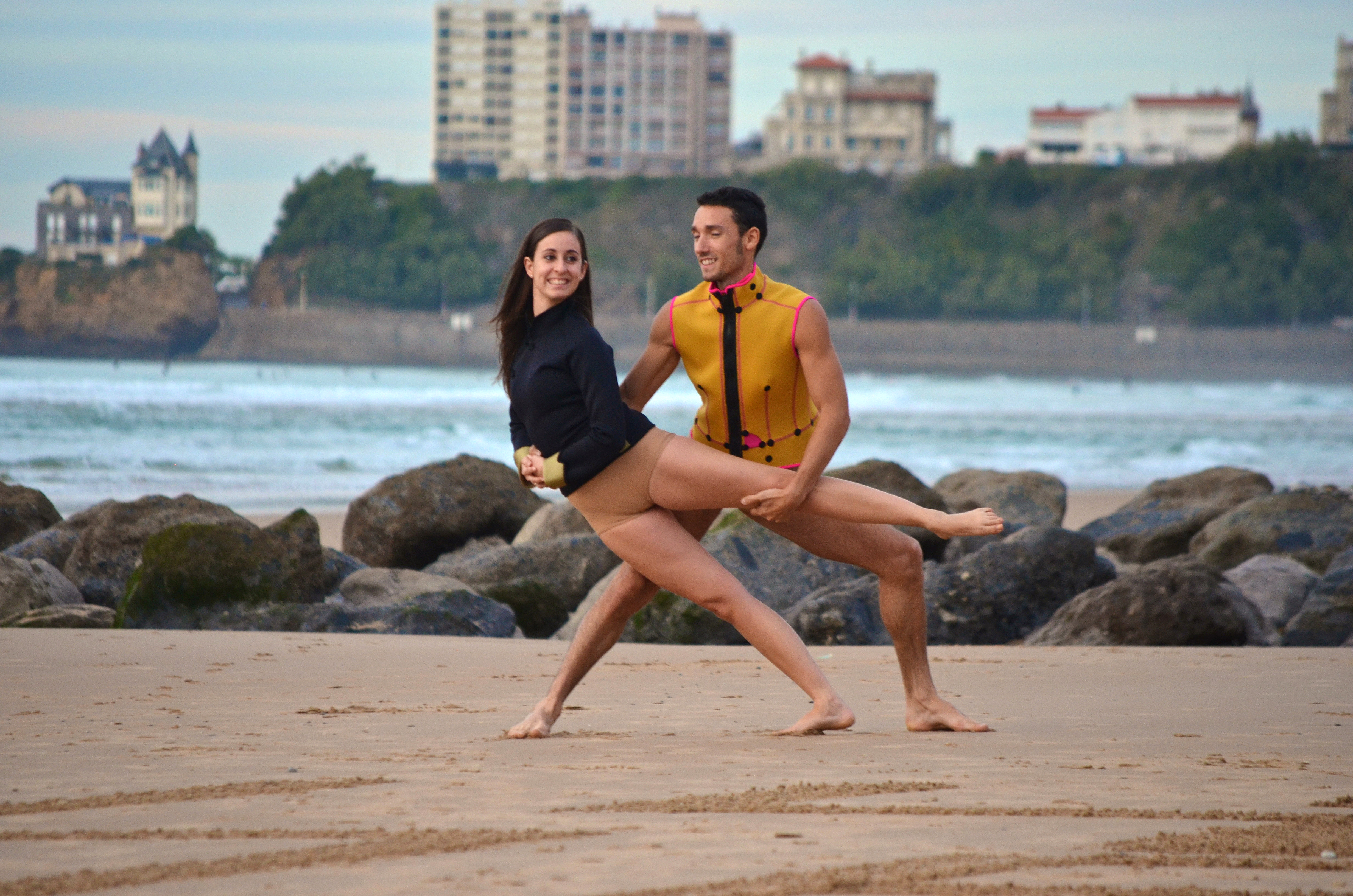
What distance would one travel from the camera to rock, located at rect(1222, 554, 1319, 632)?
658 cm

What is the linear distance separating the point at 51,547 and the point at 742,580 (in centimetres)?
366

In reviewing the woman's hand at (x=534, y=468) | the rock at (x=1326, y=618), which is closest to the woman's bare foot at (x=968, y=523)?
the woman's hand at (x=534, y=468)

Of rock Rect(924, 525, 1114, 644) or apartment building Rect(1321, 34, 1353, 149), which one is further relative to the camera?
apartment building Rect(1321, 34, 1353, 149)

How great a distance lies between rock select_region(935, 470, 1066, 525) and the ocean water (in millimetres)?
6436

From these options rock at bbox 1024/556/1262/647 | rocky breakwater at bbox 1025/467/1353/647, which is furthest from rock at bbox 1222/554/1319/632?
rock at bbox 1024/556/1262/647

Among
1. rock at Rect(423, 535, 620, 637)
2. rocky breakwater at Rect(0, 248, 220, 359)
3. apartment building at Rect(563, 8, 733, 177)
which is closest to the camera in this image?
rock at Rect(423, 535, 620, 637)

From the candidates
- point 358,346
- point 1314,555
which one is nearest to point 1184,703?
point 1314,555

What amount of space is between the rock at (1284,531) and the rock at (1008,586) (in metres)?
1.63

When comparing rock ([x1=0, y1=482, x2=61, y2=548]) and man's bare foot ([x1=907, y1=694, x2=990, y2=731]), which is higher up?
man's bare foot ([x1=907, y1=694, x2=990, y2=731])

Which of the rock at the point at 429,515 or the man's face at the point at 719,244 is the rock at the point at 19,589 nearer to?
the rock at the point at 429,515

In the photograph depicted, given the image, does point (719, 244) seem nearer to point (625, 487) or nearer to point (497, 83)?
point (625, 487)

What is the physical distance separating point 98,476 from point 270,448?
16.5 ft

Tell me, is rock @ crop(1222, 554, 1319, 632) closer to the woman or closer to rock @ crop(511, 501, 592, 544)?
rock @ crop(511, 501, 592, 544)

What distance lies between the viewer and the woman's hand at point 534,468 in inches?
140
